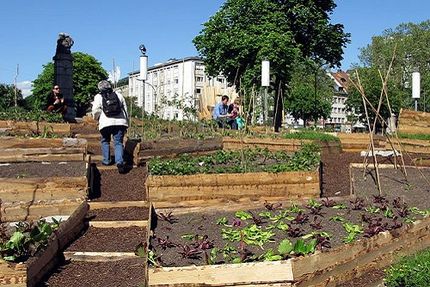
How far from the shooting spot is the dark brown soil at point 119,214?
701cm

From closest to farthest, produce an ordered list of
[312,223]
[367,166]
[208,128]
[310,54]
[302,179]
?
[312,223]
[302,179]
[367,166]
[208,128]
[310,54]

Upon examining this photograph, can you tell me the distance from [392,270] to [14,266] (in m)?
2.91

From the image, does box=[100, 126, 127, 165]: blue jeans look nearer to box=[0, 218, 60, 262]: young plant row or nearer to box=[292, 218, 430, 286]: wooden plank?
box=[0, 218, 60, 262]: young plant row

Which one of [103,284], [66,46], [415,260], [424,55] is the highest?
[424,55]

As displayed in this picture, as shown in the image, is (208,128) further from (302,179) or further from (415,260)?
(415,260)

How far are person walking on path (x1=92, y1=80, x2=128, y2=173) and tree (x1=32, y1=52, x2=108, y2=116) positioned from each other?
55.4 m

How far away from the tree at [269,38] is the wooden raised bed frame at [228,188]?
24.5m

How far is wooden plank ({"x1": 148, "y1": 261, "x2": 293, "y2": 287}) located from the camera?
4207 mm

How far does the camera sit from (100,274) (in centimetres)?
533

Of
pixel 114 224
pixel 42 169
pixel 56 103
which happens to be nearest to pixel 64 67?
pixel 56 103

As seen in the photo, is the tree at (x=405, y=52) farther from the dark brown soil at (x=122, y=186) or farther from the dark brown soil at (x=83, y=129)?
the dark brown soil at (x=122, y=186)

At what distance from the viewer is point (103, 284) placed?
5.05m

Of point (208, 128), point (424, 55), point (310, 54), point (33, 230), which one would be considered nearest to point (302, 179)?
point (33, 230)

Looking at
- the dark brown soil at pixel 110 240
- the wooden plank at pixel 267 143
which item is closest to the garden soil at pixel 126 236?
the dark brown soil at pixel 110 240
